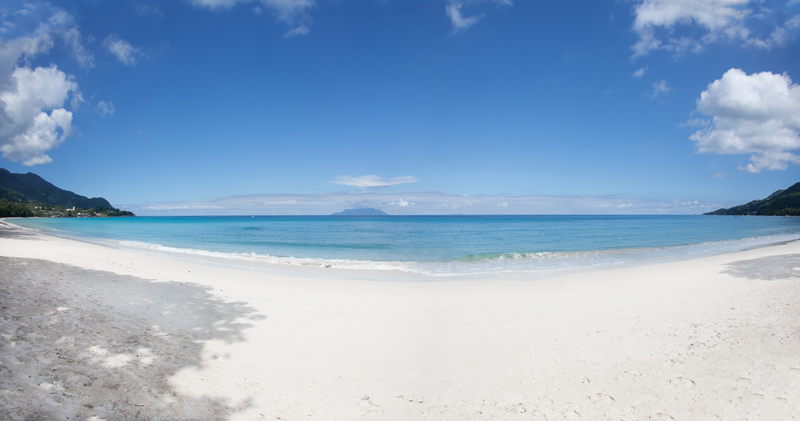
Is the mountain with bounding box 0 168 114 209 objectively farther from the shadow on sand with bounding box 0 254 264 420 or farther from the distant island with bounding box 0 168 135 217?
the shadow on sand with bounding box 0 254 264 420

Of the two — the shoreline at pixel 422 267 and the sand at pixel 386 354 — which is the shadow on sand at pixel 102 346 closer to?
the sand at pixel 386 354

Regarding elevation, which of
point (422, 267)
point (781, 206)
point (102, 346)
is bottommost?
point (422, 267)

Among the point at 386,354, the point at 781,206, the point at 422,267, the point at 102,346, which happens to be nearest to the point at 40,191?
the point at 422,267

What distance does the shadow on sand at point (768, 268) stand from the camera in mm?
10898

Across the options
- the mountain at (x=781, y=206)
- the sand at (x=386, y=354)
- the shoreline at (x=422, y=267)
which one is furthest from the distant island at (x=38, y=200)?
the mountain at (x=781, y=206)

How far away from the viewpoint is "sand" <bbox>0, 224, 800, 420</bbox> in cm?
399

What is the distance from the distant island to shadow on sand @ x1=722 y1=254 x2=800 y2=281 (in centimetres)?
11543

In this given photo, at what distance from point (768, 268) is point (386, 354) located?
15518 millimetres

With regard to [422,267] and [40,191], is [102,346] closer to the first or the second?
[422,267]

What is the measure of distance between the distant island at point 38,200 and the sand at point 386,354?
343 ft

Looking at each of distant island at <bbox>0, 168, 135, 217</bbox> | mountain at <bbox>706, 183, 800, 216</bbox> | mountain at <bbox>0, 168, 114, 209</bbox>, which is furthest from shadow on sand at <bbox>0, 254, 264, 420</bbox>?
mountain at <bbox>0, 168, 114, 209</bbox>

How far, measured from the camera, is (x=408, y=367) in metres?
5.20

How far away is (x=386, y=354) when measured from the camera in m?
5.64

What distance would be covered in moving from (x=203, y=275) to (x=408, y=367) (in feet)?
33.2
